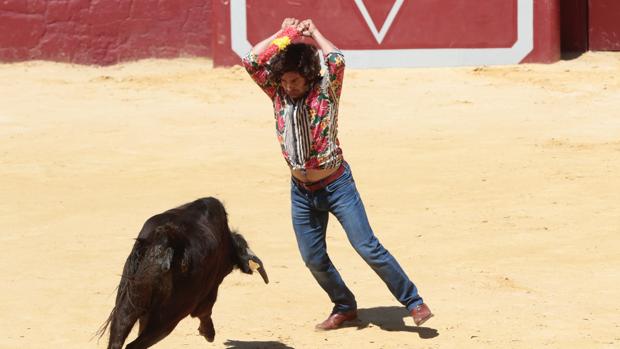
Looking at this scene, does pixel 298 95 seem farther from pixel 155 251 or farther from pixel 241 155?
pixel 241 155

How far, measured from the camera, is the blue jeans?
19.7ft

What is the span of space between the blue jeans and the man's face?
1.62 ft

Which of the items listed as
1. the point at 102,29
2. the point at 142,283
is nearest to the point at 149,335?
the point at 142,283

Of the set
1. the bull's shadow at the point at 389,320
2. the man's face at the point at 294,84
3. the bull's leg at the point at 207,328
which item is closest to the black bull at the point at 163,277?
the bull's leg at the point at 207,328

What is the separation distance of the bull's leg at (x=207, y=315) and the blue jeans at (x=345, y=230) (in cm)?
63

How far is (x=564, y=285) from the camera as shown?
23.4ft

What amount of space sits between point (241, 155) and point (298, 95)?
5.90m

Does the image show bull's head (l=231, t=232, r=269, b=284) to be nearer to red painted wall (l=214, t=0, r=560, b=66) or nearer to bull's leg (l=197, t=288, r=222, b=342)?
bull's leg (l=197, t=288, r=222, b=342)

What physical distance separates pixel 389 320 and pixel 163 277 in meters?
1.82

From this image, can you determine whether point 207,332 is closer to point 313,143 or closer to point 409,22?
point 313,143

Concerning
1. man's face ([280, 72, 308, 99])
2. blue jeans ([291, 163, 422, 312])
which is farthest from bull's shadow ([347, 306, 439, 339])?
man's face ([280, 72, 308, 99])

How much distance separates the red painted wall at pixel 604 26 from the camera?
1530cm

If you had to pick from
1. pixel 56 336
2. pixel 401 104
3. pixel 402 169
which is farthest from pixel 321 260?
pixel 401 104

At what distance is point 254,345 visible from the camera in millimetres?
6219
